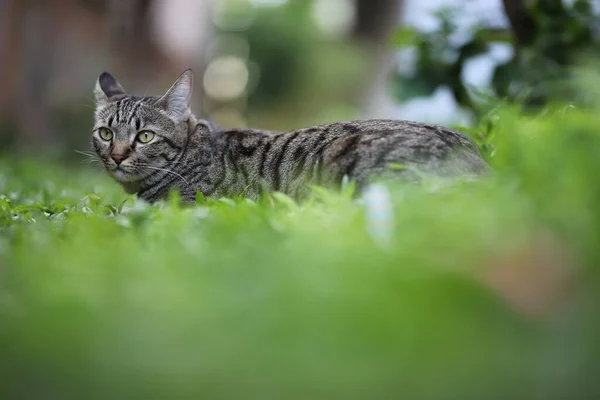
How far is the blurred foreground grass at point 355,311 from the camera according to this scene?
4.38 feet

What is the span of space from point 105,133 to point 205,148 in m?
0.60

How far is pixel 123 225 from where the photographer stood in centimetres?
259

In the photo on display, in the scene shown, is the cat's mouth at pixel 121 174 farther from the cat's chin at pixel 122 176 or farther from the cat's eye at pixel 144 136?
the cat's eye at pixel 144 136

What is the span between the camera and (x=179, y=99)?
4.02 metres

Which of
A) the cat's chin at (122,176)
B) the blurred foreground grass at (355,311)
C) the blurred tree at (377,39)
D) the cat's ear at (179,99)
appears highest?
the blurred tree at (377,39)

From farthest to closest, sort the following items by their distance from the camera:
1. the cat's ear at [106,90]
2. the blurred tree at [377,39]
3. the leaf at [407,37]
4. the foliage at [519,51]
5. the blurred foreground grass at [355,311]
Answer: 1. the blurred tree at [377,39]
2. the leaf at [407,37]
3. the foliage at [519,51]
4. the cat's ear at [106,90]
5. the blurred foreground grass at [355,311]

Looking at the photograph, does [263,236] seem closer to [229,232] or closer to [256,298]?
[229,232]

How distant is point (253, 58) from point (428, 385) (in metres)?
26.0

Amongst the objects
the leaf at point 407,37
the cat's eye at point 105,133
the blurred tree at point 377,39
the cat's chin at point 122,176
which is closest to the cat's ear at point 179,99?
the cat's eye at point 105,133

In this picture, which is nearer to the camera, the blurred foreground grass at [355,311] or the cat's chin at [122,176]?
the blurred foreground grass at [355,311]

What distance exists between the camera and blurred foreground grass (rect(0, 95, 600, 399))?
1.33 metres

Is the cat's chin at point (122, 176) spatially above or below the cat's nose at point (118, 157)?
below

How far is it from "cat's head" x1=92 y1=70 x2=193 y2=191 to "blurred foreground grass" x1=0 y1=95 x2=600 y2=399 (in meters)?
2.02

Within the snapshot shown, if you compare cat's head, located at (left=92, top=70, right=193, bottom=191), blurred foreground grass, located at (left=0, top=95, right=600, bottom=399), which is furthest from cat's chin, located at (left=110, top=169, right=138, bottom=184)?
blurred foreground grass, located at (left=0, top=95, right=600, bottom=399)
